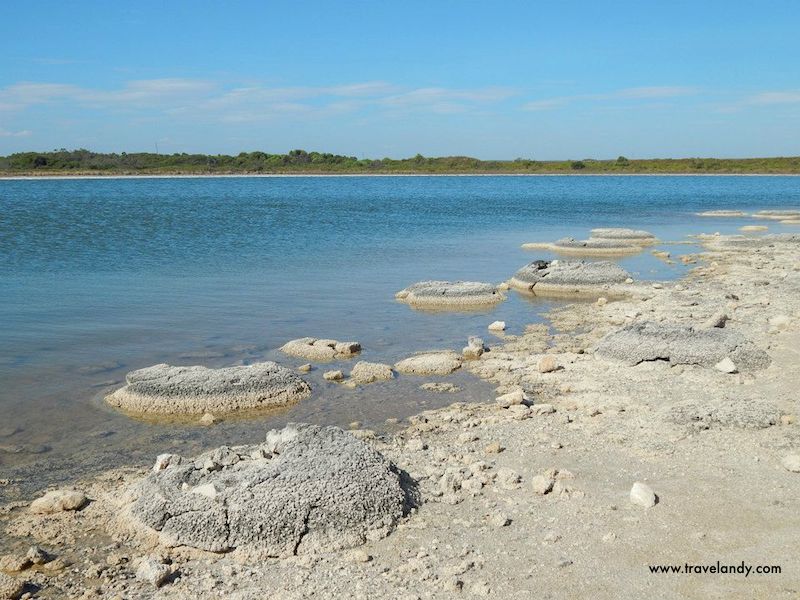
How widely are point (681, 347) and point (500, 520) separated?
6031 millimetres

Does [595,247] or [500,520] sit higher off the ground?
[500,520]

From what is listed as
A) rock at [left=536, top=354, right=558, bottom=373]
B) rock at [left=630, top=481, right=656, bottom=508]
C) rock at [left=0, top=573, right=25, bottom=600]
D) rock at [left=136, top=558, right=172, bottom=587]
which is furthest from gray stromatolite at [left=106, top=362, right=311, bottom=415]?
rock at [left=630, top=481, right=656, bottom=508]

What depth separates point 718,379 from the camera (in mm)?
10445

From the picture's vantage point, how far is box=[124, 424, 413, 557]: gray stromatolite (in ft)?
20.2

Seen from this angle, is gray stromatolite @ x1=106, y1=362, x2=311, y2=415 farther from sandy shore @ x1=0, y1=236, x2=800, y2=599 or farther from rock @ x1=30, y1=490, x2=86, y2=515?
rock @ x1=30, y1=490, x2=86, y2=515

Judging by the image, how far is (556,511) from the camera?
6660 mm

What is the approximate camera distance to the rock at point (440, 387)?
10.8 m

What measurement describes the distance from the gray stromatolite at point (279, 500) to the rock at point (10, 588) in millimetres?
1060

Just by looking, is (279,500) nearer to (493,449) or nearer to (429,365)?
(493,449)

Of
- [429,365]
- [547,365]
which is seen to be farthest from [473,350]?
[547,365]

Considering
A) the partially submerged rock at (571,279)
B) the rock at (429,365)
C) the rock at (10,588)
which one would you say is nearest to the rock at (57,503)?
the rock at (10,588)

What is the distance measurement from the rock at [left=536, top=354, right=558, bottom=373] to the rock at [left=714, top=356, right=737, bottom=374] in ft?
7.34

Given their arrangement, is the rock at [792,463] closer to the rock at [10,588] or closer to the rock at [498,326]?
the rock at [10,588]

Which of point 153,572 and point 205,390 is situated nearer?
point 153,572
